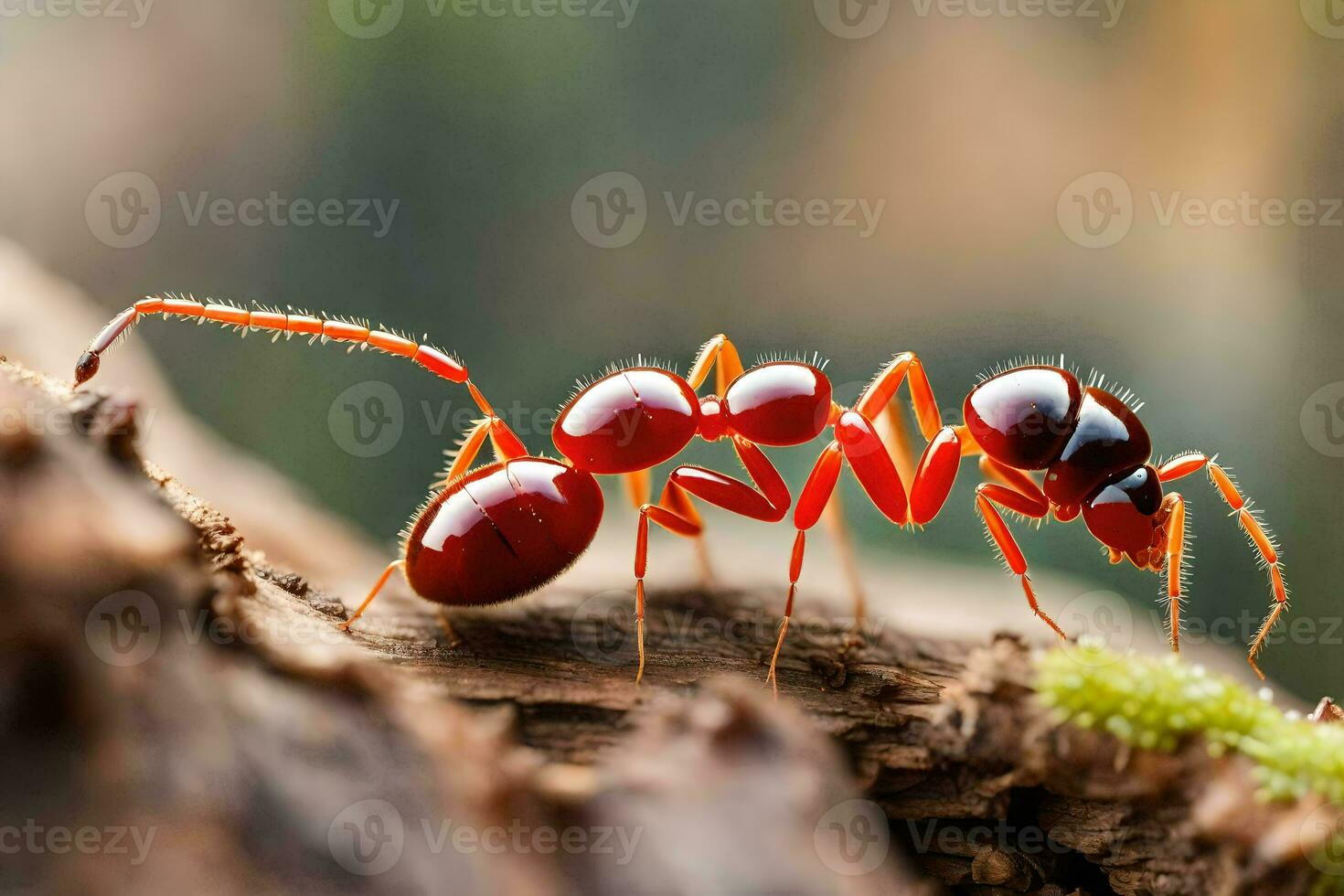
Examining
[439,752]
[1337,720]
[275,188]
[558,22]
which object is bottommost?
[439,752]

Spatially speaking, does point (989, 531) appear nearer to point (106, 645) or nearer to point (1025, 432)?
point (1025, 432)

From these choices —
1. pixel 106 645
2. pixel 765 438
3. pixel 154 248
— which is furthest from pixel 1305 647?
pixel 154 248

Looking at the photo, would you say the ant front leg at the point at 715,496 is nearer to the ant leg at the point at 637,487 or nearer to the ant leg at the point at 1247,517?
the ant leg at the point at 637,487

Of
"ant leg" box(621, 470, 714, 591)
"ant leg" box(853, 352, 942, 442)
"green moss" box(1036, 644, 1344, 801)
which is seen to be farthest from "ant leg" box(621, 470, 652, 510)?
"green moss" box(1036, 644, 1344, 801)

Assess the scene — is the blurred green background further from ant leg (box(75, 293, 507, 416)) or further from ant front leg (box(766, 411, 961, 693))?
ant leg (box(75, 293, 507, 416))

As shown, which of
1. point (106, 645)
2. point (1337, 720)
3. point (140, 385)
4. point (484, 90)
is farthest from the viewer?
point (484, 90)

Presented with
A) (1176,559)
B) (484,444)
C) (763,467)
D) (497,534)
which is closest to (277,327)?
(484,444)

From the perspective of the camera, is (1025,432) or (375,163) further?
(375,163)
